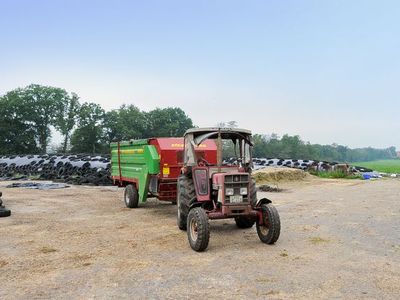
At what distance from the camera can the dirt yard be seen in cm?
504

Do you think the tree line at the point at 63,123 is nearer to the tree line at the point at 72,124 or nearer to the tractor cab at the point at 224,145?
the tree line at the point at 72,124

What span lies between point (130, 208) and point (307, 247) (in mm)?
6502

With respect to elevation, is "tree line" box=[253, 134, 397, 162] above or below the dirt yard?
above

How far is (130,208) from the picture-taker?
1232 cm

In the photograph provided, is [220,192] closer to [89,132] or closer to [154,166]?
[154,166]

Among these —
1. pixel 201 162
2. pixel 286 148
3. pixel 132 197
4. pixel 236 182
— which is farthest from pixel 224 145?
pixel 286 148

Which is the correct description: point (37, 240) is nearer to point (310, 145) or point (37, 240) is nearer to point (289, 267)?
point (289, 267)

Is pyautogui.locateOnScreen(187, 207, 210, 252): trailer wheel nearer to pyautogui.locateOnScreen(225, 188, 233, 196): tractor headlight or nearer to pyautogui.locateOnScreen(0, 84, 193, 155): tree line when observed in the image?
pyautogui.locateOnScreen(225, 188, 233, 196): tractor headlight

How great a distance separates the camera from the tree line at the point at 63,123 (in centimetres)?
5744

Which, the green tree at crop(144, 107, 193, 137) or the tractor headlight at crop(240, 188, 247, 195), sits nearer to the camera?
the tractor headlight at crop(240, 188, 247, 195)

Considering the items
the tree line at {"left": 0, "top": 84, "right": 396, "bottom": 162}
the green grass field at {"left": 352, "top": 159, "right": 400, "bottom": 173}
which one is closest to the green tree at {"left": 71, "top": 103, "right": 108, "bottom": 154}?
the tree line at {"left": 0, "top": 84, "right": 396, "bottom": 162}

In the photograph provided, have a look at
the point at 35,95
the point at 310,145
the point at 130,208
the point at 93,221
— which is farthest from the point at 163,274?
the point at 310,145

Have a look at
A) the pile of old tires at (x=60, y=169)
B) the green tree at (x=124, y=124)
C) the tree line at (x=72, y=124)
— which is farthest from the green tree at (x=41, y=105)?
the pile of old tires at (x=60, y=169)

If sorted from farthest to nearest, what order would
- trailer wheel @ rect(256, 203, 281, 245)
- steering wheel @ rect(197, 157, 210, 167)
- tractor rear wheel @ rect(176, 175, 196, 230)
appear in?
steering wheel @ rect(197, 157, 210, 167)
tractor rear wheel @ rect(176, 175, 196, 230)
trailer wheel @ rect(256, 203, 281, 245)
